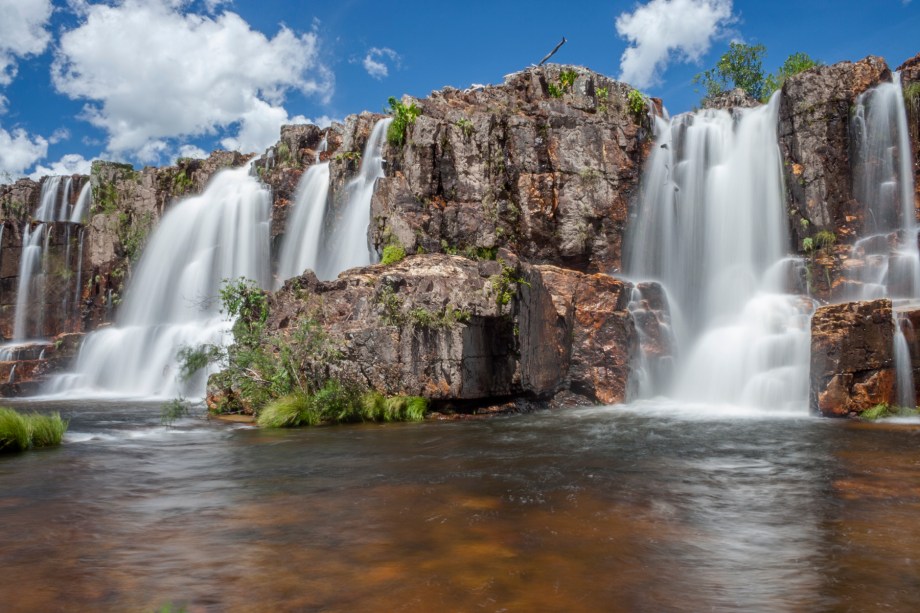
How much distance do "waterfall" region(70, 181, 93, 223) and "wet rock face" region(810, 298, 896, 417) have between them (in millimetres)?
41486

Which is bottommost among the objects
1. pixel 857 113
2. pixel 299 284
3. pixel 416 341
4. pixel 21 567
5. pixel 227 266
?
pixel 21 567

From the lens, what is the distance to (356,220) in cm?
2536

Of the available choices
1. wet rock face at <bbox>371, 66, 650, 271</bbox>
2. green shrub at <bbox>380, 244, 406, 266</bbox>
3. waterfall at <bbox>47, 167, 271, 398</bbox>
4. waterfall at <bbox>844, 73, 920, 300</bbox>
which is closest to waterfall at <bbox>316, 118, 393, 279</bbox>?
wet rock face at <bbox>371, 66, 650, 271</bbox>

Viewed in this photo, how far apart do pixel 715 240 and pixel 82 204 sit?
37.8 meters

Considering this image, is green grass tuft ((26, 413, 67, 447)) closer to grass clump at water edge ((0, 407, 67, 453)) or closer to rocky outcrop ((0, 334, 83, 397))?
grass clump at water edge ((0, 407, 67, 453))

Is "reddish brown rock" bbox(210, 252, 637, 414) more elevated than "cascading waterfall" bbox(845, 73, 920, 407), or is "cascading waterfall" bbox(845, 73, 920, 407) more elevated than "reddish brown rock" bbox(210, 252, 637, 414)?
"cascading waterfall" bbox(845, 73, 920, 407)

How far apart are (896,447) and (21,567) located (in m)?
11.2

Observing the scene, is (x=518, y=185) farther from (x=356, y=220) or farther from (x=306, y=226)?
(x=306, y=226)

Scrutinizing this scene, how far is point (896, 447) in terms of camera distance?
33.4 feet

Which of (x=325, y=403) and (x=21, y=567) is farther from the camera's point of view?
(x=325, y=403)

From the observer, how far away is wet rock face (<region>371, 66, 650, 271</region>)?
2183 centimetres

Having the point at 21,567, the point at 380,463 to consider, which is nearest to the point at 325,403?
the point at 380,463

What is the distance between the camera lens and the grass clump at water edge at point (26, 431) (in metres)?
11.1

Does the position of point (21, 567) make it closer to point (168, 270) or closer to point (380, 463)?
point (380, 463)
